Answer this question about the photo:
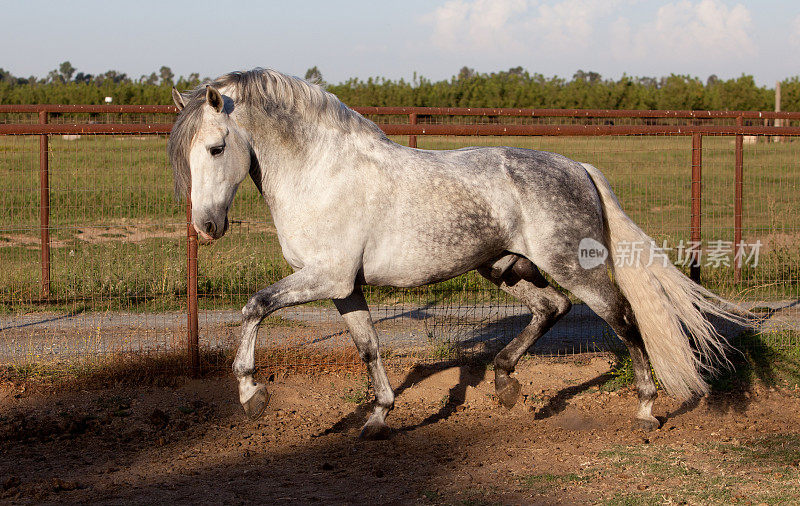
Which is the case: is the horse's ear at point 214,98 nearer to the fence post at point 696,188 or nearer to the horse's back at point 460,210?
the horse's back at point 460,210

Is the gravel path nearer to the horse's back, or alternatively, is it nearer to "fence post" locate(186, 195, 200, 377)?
"fence post" locate(186, 195, 200, 377)

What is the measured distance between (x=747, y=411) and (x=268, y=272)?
535 cm

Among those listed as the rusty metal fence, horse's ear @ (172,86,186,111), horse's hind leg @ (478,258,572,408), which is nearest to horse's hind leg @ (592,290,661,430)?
horse's hind leg @ (478,258,572,408)

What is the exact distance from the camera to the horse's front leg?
14.0 ft

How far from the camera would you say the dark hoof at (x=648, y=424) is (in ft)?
16.8

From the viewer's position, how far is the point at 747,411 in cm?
566

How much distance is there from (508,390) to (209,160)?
2.64m

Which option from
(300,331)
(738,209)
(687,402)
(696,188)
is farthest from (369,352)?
(738,209)

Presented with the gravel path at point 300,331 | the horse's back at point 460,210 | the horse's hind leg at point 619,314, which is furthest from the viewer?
the gravel path at point 300,331

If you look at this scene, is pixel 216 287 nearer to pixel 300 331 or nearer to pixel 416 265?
pixel 300 331

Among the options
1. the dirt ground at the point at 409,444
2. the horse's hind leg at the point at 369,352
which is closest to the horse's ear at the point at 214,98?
the horse's hind leg at the point at 369,352

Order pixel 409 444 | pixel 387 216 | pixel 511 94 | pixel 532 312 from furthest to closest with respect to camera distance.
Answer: pixel 511 94 → pixel 532 312 → pixel 409 444 → pixel 387 216

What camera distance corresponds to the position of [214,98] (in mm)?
4113

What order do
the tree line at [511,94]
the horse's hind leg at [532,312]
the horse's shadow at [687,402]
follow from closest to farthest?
the horse's hind leg at [532,312]
the horse's shadow at [687,402]
the tree line at [511,94]
